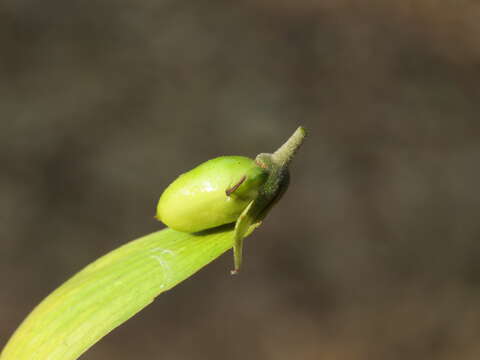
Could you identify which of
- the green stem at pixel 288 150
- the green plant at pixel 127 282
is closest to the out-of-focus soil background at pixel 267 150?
the green plant at pixel 127 282

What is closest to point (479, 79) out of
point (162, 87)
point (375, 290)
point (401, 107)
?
point (401, 107)

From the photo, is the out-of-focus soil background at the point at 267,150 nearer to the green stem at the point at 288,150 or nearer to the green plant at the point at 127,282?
the green plant at the point at 127,282

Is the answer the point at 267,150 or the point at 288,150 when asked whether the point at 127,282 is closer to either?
the point at 288,150

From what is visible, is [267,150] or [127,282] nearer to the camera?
[127,282]

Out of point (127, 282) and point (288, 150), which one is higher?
point (288, 150)

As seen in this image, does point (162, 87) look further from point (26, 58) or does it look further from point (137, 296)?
point (137, 296)

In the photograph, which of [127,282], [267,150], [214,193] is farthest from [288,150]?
[267,150]
